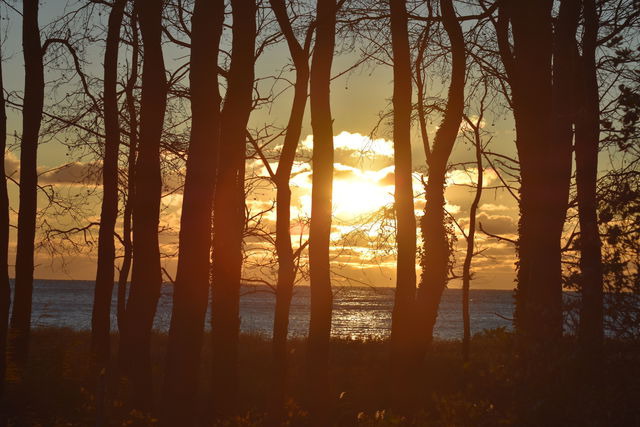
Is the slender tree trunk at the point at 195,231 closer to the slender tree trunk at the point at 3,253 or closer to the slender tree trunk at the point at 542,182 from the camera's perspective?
the slender tree trunk at the point at 542,182

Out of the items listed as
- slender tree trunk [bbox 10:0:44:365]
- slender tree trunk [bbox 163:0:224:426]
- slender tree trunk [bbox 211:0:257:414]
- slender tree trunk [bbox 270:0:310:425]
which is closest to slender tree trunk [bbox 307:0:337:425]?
slender tree trunk [bbox 270:0:310:425]

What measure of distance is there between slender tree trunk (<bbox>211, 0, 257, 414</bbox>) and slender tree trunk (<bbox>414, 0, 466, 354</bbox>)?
3.39 meters

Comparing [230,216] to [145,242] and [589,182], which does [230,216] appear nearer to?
[145,242]

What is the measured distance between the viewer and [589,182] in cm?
1309

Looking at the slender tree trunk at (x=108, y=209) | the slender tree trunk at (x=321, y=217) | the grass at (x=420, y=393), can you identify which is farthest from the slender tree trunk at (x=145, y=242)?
the slender tree trunk at (x=108, y=209)

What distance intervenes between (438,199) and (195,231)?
21.5 feet

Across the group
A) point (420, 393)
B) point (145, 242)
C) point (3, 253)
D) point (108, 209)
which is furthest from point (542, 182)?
point (108, 209)

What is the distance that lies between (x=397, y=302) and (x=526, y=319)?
3.25 meters

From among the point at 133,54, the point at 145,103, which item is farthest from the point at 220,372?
the point at 133,54

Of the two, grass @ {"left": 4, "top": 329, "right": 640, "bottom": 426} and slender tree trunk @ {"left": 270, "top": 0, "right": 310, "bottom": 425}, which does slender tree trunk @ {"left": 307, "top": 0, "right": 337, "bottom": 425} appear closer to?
grass @ {"left": 4, "top": 329, "right": 640, "bottom": 426}

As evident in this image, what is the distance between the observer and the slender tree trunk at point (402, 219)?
12812 mm

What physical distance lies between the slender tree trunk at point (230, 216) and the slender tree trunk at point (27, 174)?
4.07 m

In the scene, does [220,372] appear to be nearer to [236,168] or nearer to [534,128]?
[236,168]

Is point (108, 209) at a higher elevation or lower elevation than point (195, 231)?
higher
